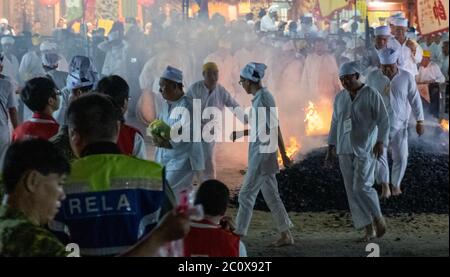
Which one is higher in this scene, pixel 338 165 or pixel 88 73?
pixel 88 73

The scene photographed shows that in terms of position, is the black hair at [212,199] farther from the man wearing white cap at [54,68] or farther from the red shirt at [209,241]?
the man wearing white cap at [54,68]

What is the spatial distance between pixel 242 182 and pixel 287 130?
0.42m

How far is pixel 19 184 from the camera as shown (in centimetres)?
244

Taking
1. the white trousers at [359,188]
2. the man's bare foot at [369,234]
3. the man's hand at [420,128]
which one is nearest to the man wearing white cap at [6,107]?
the white trousers at [359,188]

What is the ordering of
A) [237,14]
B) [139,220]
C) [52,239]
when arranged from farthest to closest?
[237,14] < [139,220] < [52,239]

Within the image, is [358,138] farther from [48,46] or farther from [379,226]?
[48,46]

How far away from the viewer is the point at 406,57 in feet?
15.7

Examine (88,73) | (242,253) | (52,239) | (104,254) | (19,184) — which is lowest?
(242,253)

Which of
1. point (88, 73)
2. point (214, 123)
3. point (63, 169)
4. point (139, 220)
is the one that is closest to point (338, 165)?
point (214, 123)

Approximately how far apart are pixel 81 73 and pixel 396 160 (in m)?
1.98

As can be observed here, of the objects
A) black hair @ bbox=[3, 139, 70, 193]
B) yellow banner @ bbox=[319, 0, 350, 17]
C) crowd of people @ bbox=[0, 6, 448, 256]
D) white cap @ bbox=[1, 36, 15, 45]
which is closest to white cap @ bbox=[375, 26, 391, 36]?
crowd of people @ bbox=[0, 6, 448, 256]

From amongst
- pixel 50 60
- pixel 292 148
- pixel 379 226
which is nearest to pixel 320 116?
pixel 292 148

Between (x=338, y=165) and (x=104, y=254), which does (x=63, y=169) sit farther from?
(x=338, y=165)

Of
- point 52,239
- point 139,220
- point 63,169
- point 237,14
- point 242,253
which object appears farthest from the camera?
point 237,14
